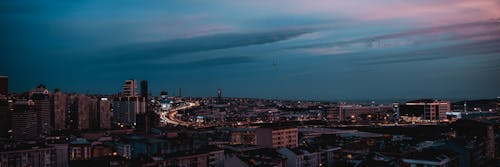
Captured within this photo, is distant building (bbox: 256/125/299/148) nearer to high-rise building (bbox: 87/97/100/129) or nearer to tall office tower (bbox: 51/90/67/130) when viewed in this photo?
tall office tower (bbox: 51/90/67/130)

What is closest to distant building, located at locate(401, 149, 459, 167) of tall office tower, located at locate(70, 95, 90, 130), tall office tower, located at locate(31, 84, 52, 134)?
tall office tower, located at locate(31, 84, 52, 134)

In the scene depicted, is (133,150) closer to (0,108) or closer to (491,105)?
(0,108)

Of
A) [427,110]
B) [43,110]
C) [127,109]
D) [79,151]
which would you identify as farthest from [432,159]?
[127,109]

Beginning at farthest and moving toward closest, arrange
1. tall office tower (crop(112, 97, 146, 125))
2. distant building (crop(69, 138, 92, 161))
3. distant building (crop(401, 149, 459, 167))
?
tall office tower (crop(112, 97, 146, 125)) < distant building (crop(69, 138, 92, 161)) < distant building (crop(401, 149, 459, 167))

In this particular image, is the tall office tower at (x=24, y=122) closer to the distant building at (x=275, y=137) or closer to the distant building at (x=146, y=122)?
the distant building at (x=146, y=122)

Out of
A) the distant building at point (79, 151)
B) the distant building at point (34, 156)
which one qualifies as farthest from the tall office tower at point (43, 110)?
the distant building at point (34, 156)

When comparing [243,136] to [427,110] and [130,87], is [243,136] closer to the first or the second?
[427,110]
